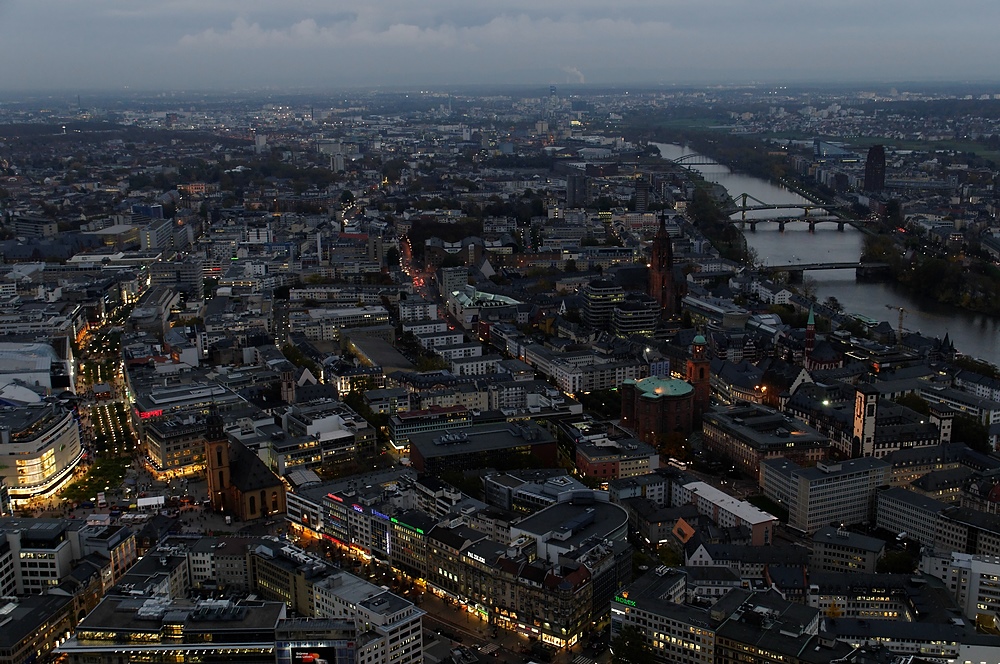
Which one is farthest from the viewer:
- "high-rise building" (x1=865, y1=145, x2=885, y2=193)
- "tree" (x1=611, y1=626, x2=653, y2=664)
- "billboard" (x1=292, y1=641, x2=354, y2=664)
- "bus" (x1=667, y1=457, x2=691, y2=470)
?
"high-rise building" (x1=865, y1=145, x2=885, y2=193)

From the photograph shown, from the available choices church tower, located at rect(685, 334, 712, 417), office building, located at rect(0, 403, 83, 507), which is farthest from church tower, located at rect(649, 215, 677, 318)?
office building, located at rect(0, 403, 83, 507)

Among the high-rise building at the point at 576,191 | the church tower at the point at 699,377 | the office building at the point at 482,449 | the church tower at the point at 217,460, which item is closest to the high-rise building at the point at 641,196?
the high-rise building at the point at 576,191

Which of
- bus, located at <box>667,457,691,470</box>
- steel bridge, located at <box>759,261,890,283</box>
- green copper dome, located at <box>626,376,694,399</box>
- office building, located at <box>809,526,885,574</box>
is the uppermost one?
green copper dome, located at <box>626,376,694,399</box>

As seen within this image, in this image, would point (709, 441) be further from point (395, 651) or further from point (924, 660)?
point (395, 651)

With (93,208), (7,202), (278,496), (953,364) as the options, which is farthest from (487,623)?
(7,202)

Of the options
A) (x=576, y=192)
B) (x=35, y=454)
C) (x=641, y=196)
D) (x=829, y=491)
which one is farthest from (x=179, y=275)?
(x=829, y=491)

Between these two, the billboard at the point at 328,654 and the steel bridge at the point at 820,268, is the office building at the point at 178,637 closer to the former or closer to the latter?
the billboard at the point at 328,654

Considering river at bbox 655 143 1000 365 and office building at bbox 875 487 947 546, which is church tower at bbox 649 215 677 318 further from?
office building at bbox 875 487 947 546
